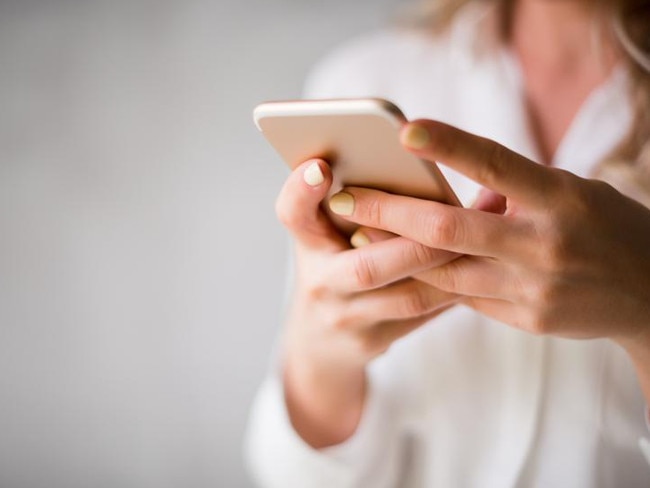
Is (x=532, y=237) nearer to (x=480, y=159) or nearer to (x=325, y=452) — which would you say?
(x=480, y=159)

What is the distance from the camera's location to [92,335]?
42.1 inches

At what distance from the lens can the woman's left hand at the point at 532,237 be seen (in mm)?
365

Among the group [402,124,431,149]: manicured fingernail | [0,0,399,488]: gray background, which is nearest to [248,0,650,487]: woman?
[402,124,431,149]: manicured fingernail

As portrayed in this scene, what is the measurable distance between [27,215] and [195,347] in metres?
0.42

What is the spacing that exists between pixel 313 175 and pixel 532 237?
170 mm

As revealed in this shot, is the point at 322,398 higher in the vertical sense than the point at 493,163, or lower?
lower

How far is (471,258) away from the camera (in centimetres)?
45

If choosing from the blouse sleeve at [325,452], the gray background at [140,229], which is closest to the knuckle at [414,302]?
the blouse sleeve at [325,452]

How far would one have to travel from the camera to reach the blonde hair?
2.06 ft

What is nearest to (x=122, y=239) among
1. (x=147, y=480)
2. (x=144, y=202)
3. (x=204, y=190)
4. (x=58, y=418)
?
(x=144, y=202)

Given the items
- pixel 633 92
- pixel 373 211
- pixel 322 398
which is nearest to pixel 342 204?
pixel 373 211

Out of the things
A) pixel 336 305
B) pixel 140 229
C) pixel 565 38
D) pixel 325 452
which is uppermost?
pixel 565 38

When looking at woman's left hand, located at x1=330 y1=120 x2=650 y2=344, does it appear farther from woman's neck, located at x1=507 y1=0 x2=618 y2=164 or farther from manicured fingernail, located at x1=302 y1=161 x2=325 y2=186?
woman's neck, located at x1=507 y1=0 x2=618 y2=164

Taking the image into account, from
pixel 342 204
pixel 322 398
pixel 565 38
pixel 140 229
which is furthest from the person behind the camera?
pixel 140 229
